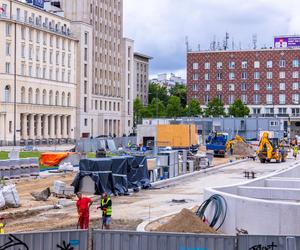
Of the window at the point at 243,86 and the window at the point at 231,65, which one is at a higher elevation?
the window at the point at 231,65

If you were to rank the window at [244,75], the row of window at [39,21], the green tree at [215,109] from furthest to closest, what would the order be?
the window at [244,75] < the green tree at [215,109] < the row of window at [39,21]

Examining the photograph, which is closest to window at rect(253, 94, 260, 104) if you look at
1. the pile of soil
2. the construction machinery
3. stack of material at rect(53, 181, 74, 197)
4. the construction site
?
the construction machinery

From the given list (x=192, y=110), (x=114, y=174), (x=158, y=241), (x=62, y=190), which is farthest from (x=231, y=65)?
(x=158, y=241)

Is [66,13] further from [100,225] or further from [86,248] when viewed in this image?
[86,248]

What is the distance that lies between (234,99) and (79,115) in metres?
37.8

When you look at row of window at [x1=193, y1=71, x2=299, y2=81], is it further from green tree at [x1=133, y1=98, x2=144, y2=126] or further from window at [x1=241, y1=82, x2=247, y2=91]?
green tree at [x1=133, y1=98, x2=144, y2=126]

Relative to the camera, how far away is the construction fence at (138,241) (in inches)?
531

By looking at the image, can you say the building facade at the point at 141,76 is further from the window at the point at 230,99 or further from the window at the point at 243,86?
the window at the point at 243,86

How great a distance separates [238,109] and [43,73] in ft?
136

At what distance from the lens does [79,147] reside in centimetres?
7138

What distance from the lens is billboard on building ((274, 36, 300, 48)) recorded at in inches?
5290

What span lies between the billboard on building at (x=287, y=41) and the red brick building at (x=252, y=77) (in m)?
5.67

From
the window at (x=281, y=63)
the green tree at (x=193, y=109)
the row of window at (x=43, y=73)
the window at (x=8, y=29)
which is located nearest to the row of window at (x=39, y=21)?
the window at (x=8, y=29)

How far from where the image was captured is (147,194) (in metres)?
34.5
